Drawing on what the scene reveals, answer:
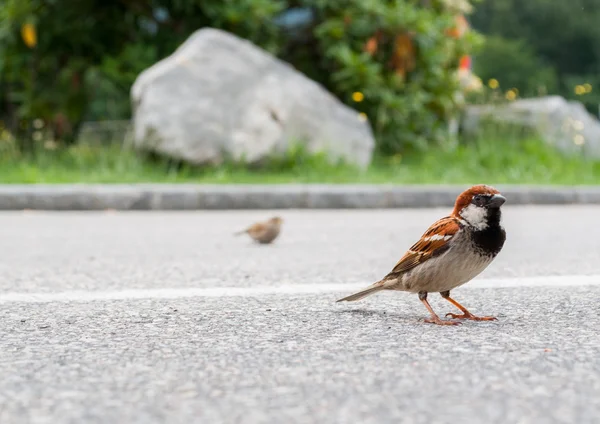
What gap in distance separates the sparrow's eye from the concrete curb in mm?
5696

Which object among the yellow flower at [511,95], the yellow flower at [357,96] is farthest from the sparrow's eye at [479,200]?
the yellow flower at [511,95]

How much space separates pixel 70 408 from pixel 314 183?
759 cm

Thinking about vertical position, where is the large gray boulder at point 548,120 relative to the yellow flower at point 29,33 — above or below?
below

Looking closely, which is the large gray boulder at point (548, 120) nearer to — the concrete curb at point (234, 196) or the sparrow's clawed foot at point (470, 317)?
the concrete curb at point (234, 196)

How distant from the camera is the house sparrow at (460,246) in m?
2.93

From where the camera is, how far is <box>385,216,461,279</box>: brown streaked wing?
9.84ft

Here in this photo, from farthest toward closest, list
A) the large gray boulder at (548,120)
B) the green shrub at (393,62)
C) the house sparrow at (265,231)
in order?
the large gray boulder at (548,120) → the green shrub at (393,62) → the house sparrow at (265,231)

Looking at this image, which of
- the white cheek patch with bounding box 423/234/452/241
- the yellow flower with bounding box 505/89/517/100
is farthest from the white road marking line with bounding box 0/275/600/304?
the yellow flower with bounding box 505/89/517/100

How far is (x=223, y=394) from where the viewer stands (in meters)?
2.18

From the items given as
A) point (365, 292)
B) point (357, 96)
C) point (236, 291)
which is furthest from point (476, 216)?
point (357, 96)

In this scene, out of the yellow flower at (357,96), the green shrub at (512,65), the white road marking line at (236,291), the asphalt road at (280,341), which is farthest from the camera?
the green shrub at (512,65)

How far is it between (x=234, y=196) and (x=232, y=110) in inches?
79.0

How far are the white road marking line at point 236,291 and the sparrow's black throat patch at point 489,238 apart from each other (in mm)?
992

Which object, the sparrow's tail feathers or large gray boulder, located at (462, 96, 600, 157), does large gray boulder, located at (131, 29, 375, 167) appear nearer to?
large gray boulder, located at (462, 96, 600, 157)
